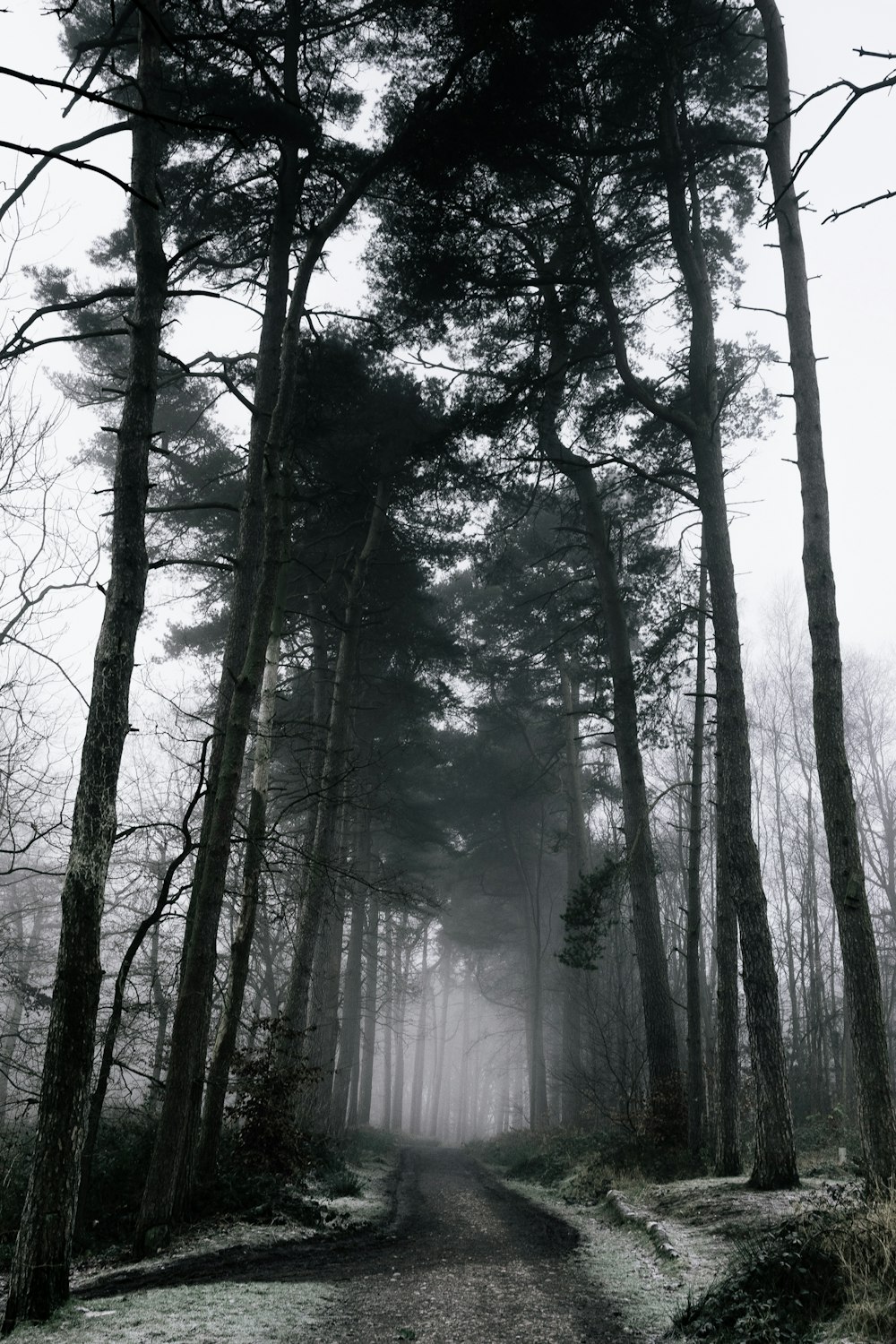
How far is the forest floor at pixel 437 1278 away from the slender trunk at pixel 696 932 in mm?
1868

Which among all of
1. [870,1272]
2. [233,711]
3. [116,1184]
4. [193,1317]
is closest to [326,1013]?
[116,1184]

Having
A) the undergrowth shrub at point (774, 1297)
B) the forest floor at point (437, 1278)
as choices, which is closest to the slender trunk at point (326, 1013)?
the forest floor at point (437, 1278)

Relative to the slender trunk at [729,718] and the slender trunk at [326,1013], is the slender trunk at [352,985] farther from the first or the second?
the slender trunk at [729,718]

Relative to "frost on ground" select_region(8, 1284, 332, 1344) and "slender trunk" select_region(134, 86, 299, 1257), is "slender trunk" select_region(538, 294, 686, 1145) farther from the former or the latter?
"frost on ground" select_region(8, 1284, 332, 1344)

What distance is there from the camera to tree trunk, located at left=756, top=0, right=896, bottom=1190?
22.5 feet

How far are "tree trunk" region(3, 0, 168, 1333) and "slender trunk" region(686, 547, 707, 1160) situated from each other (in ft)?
25.6

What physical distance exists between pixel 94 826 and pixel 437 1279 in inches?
167

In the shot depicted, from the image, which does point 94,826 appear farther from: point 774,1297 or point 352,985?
point 352,985

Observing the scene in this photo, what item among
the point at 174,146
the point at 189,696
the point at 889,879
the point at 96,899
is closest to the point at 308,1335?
the point at 96,899

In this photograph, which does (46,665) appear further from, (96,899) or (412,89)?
(412,89)

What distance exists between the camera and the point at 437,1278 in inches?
253

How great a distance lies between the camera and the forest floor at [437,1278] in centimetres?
481

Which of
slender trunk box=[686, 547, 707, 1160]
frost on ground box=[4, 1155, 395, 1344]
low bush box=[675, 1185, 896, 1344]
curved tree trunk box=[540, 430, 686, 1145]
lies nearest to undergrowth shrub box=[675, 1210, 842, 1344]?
low bush box=[675, 1185, 896, 1344]

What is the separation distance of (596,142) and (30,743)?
1066 centimetres
